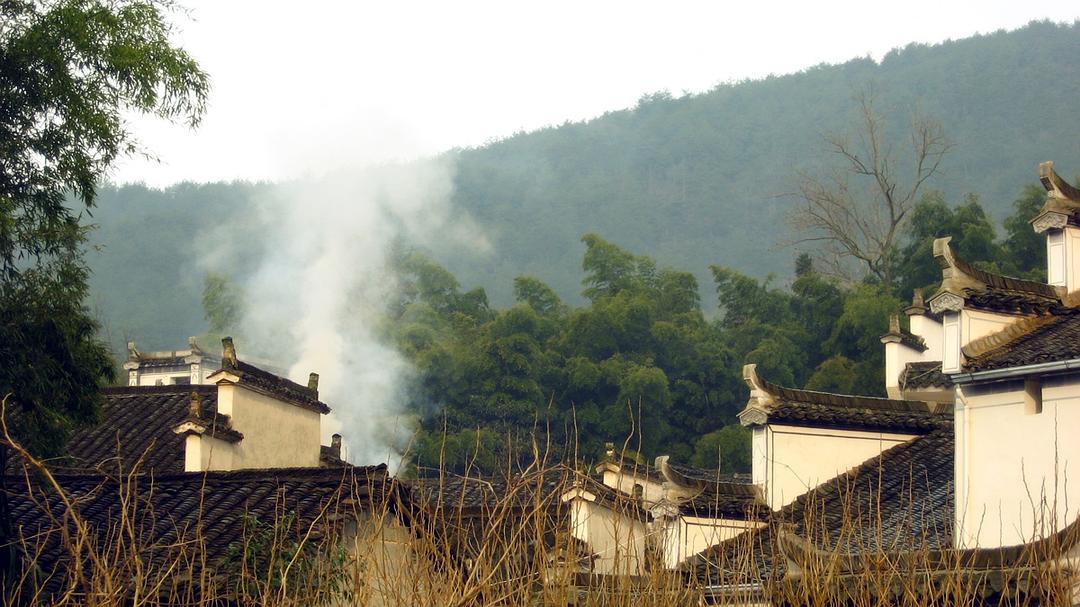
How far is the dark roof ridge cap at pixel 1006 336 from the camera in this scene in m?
14.0

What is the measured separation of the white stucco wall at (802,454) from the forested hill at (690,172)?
6830 centimetres

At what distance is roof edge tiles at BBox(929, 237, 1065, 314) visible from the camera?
46.8 ft

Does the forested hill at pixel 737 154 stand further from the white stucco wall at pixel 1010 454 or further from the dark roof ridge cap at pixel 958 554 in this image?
the dark roof ridge cap at pixel 958 554

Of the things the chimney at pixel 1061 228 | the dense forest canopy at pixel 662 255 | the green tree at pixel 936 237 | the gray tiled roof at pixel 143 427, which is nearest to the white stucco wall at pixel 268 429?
the gray tiled roof at pixel 143 427

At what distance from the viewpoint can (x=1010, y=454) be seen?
13375mm

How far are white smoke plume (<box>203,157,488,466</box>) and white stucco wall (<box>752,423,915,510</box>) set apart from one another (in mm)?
14852

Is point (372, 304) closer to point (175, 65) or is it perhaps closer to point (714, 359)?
point (714, 359)

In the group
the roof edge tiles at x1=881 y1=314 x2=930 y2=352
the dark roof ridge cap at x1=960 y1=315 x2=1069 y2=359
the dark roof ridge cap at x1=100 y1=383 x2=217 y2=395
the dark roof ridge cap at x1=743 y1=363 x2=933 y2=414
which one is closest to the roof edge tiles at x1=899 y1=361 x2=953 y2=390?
the roof edge tiles at x1=881 y1=314 x2=930 y2=352

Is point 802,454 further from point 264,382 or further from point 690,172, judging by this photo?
point 690,172

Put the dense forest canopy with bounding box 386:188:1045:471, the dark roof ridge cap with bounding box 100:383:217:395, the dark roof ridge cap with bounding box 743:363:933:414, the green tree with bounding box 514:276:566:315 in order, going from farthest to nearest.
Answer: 1. the green tree with bounding box 514:276:566:315
2. the dense forest canopy with bounding box 386:188:1045:471
3. the dark roof ridge cap with bounding box 100:383:217:395
4. the dark roof ridge cap with bounding box 743:363:933:414

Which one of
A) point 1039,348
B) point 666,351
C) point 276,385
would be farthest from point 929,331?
point 666,351

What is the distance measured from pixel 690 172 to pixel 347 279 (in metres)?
44.3

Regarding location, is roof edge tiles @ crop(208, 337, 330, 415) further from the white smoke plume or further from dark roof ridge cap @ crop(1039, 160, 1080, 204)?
dark roof ridge cap @ crop(1039, 160, 1080, 204)

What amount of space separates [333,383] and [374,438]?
571 centimetres
